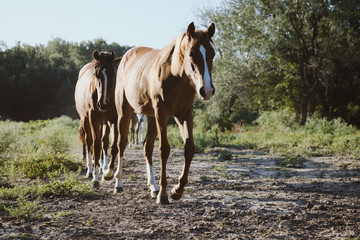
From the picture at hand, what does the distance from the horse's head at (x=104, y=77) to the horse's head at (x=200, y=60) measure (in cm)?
212

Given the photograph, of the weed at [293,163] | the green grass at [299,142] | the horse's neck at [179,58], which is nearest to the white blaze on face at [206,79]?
the horse's neck at [179,58]

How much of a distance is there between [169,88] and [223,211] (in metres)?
1.58

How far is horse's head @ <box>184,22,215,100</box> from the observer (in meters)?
3.13

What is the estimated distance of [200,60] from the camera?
10.6 ft

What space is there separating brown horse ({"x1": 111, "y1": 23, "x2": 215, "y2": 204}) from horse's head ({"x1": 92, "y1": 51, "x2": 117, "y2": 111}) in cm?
24

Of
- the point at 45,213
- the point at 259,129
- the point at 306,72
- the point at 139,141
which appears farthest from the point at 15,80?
the point at 45,213

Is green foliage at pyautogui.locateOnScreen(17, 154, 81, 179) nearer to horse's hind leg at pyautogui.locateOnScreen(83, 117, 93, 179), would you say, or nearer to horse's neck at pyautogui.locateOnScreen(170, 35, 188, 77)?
horse's hind leg at pyautogui.locateOnScreen(83, 117, 93, 179)

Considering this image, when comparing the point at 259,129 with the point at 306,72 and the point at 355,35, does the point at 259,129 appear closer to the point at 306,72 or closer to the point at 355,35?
the point at 306,72

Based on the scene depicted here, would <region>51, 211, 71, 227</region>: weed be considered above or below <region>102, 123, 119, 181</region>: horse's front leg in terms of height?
below

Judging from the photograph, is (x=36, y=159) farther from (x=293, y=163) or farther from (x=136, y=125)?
(x=136, y=125)

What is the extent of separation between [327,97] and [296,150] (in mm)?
11045

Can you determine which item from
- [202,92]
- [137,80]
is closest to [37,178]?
[137,80]

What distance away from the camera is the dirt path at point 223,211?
2.94 metres

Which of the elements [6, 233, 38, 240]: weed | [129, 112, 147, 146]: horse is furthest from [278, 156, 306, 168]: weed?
A: [129, 112, 147, 146]: horse
